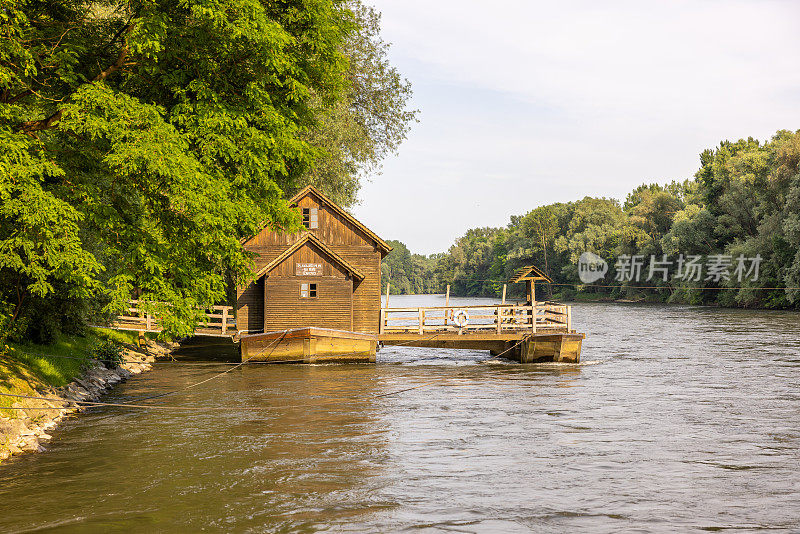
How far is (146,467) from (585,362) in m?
23.0

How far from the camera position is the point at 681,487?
511 inches

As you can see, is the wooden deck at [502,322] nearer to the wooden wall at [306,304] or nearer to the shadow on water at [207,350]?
the wooden wall at [306,304]

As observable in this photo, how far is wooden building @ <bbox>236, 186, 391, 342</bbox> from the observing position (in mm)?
32781

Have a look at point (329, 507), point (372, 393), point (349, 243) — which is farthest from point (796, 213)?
point (329, 507)

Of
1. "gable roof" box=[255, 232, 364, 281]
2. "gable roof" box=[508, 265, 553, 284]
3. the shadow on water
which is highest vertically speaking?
"gable roof" box=[255, 232, 364, 281]

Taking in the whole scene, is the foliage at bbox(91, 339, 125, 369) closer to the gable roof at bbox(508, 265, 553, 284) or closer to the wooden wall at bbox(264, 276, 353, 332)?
the wooden wall at bbox(264, 276, 353, 332)

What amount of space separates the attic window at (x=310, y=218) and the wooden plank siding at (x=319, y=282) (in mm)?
172

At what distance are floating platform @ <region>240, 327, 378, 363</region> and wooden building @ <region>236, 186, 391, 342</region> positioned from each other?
46.7 inches

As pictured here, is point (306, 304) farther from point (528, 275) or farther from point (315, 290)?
point (528, 275)

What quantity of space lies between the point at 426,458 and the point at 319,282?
18.6m

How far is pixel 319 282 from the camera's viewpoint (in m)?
32.8

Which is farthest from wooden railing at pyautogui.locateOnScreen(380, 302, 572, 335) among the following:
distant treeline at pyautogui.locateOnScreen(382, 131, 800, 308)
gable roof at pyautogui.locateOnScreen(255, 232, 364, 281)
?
distant treeline at pyautogui.locateOnScreen(382, 131, 800, 308)

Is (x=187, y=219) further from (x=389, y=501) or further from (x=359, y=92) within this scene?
(x=359, y=92)

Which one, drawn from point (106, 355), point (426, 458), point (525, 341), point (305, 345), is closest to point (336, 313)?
point (305, 345)
